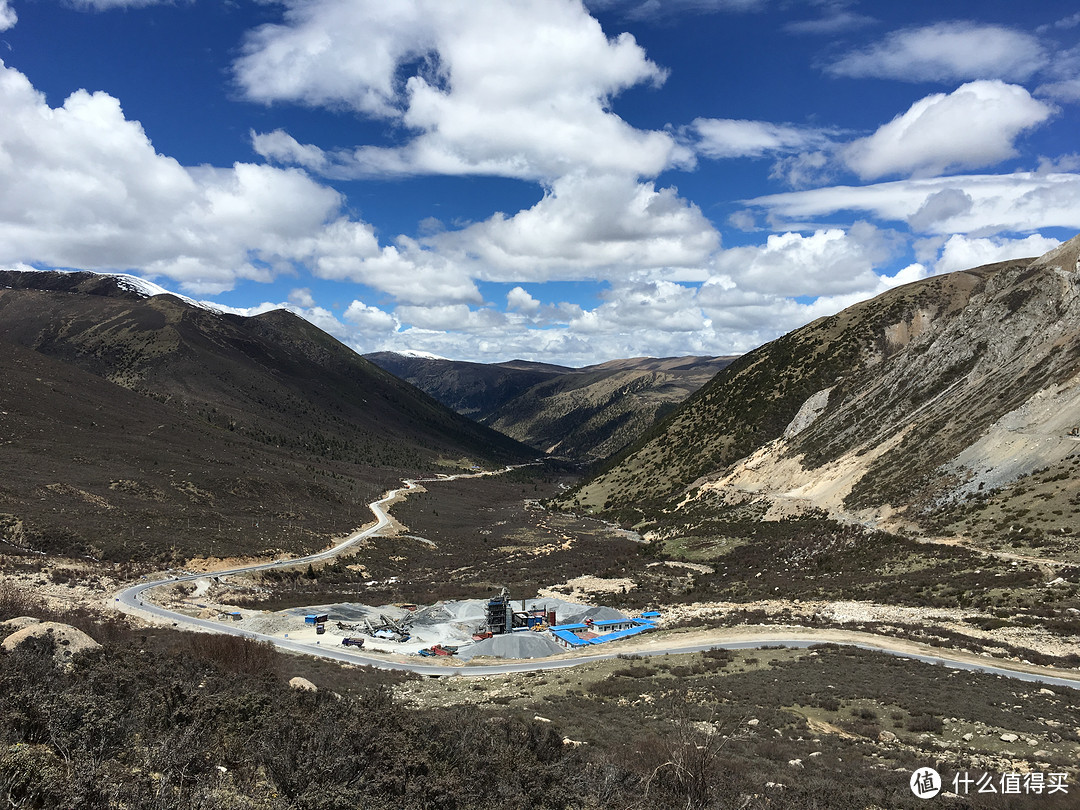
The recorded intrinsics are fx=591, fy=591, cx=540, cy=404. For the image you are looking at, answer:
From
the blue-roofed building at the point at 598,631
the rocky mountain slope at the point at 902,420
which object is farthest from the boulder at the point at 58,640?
the rocky mountain slope at the point at 902,420

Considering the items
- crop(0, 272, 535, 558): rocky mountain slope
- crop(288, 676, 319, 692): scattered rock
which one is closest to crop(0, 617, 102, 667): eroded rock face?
crop(288, 676, 319, 692): scattered rock

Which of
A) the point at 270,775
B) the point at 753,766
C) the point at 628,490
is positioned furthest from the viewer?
the point at 628,490

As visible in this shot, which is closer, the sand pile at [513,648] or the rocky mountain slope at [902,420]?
the sand pile at [513,648]

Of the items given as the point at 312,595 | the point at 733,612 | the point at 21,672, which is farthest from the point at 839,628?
the point at 312,595

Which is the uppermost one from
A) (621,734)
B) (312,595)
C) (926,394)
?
(926,394)

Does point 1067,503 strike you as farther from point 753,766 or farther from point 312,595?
point 312,595

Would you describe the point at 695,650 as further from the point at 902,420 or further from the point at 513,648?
the point at 902,420

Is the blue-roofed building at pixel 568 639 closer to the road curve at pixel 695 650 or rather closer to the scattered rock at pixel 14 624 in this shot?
the road curve at pixel 695 650
